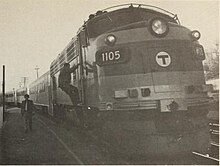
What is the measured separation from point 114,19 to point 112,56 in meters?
0.71

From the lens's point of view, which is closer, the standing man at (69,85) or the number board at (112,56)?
the number board at (112,56)

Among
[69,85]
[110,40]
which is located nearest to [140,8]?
[110,40]

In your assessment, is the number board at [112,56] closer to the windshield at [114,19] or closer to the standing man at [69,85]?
the windshield at [114,19]

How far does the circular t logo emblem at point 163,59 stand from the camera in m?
3.08

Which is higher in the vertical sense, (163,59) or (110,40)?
(110,40)

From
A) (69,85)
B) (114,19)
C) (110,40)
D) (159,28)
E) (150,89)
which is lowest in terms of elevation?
(150,89)

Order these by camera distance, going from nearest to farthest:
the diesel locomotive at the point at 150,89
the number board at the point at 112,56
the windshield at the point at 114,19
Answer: the diesel locomotive at the point at 150,89
the number board at the point at 112,56
the windshield at the point at 114,19

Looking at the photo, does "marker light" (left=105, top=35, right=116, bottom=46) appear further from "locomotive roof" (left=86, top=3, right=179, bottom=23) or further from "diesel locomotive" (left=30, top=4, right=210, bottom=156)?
"locomotive roof" (left=86, top=3, right=179, bottom=23)

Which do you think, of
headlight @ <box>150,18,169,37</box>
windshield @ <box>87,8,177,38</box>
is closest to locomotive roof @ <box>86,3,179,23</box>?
windshield @ <box>87,8,177,38</box>

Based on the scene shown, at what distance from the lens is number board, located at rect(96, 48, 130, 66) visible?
3.07 metres

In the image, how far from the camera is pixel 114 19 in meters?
3.57

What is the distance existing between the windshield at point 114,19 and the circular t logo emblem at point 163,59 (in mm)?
683

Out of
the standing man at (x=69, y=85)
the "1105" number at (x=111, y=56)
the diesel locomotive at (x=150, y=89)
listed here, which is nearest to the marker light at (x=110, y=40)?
the diesel locomotive at (x=150, y=89)

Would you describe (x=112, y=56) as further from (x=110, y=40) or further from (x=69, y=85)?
(x=69, y=85)
